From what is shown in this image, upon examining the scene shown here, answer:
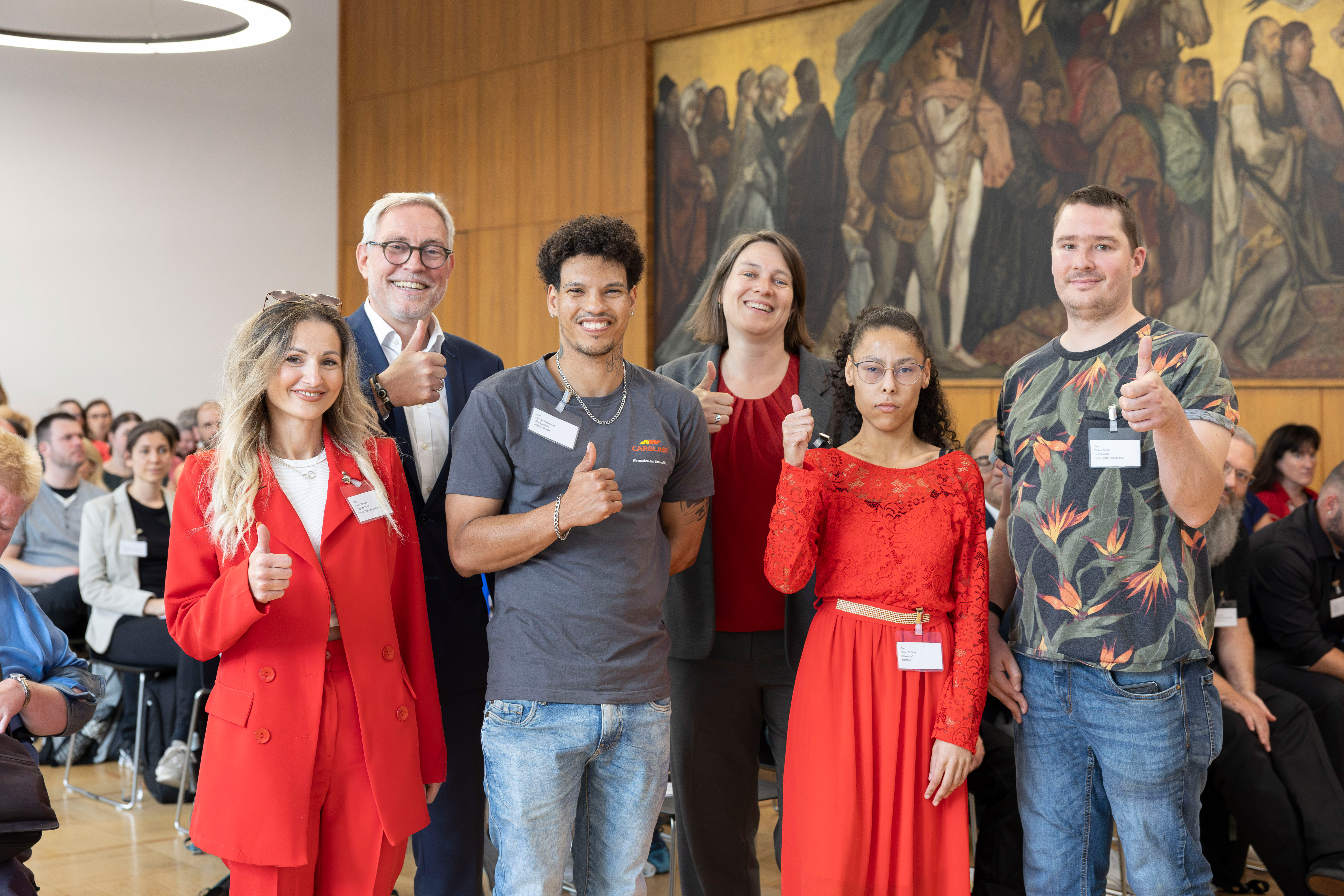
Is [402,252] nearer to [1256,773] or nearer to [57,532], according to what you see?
[1256,773]

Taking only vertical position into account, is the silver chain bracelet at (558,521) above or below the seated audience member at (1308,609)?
above

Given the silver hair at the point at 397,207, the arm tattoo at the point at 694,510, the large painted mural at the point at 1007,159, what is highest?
the large painted mural at the point at 1007,159

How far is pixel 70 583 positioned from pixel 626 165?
6.10 m

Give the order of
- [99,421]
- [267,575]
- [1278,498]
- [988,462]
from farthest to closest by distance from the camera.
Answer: [99,421], [1278,498], [988,462], [267,575]

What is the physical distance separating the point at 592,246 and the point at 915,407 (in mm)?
867

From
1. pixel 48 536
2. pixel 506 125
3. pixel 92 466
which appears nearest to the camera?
pixel 48 536

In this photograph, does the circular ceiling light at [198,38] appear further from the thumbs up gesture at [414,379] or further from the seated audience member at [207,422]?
the thumbs up gesture at [414,379]

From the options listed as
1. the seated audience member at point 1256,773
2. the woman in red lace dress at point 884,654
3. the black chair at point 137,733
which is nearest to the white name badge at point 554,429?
the woman in red lace dress at point 884,654

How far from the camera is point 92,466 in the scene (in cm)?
683

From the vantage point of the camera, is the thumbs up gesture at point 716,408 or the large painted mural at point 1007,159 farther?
the large painted mural at point 1007,159

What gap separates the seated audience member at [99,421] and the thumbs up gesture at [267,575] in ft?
26.7

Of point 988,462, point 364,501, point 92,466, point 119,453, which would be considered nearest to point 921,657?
point 364,501

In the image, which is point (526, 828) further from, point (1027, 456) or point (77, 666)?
point (1027, 456)

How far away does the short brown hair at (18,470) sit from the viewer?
7.30ft
